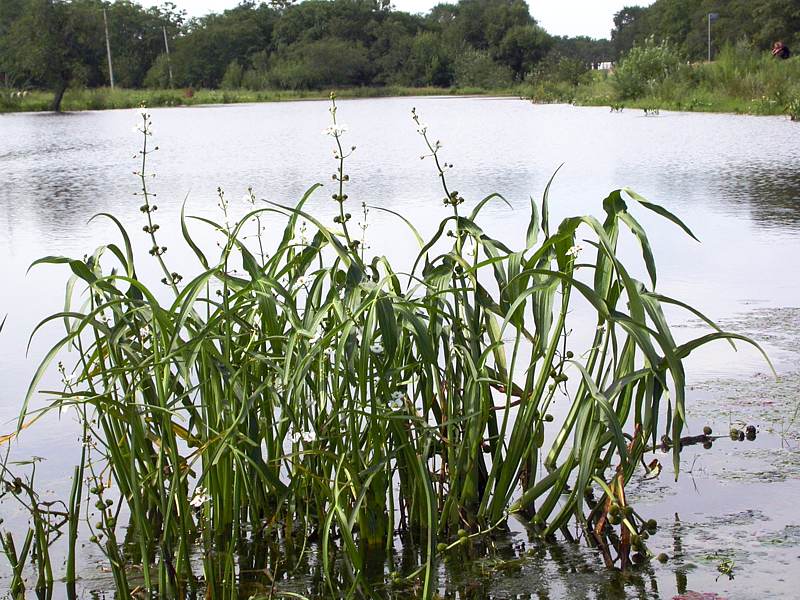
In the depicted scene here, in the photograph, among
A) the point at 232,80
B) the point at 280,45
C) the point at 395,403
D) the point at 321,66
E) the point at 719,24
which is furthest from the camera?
the point at 280,45

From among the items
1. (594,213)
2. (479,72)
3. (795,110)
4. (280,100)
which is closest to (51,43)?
(280,100)

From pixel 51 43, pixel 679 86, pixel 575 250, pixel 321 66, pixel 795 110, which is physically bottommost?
pixel 575 250

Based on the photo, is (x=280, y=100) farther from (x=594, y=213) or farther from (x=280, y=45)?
(x=594, y=213)

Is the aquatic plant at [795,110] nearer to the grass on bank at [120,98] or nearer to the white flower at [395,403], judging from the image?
the white flower at [395,403]


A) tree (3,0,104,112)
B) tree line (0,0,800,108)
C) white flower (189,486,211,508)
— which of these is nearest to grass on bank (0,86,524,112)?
tree (3,0,104,112)

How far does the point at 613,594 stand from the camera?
200 cm

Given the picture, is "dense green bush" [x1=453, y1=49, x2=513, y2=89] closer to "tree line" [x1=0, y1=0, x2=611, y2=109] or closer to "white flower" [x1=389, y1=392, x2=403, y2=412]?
"tree line" [x1=0, y1=0, x2=611, y2=109]

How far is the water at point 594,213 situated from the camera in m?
2.21

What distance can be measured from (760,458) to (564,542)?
705mm

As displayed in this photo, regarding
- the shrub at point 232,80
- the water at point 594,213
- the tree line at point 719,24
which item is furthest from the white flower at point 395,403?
the shrub at point 232,80

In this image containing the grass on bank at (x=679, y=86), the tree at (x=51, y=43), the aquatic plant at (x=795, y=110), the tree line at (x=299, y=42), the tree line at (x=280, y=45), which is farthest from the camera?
the tree line at (x=280, y=45)

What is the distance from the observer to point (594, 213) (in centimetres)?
697

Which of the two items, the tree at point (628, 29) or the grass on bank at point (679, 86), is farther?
the tree at point (628, 29)

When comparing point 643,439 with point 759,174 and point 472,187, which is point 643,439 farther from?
point 759,174
